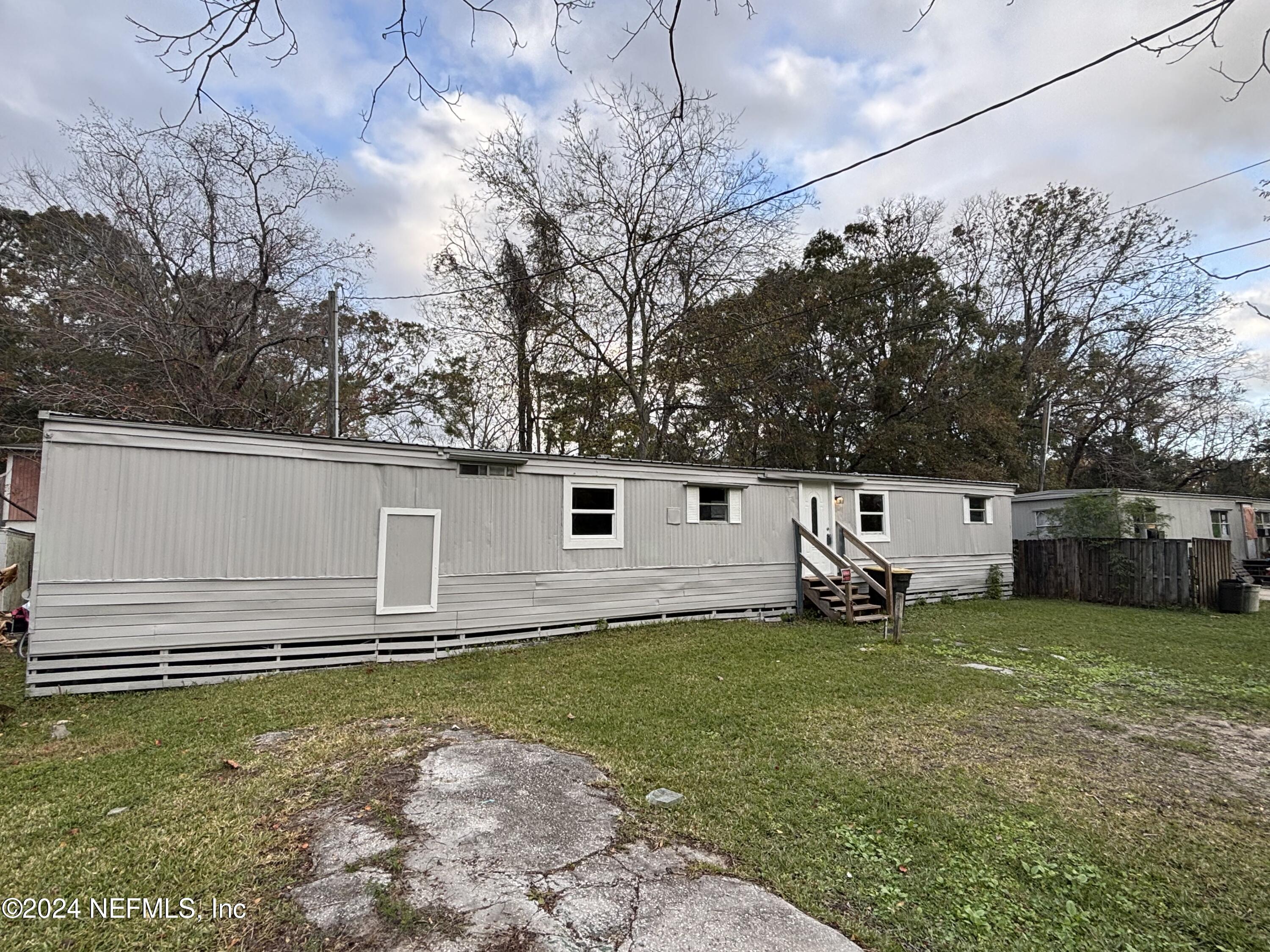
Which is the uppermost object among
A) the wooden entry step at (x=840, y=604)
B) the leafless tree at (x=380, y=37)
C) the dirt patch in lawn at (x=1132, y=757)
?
the leafless tree at (x=380, y=37)

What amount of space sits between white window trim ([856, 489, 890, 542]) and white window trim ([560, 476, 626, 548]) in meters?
5.12

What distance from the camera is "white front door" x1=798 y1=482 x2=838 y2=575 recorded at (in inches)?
433

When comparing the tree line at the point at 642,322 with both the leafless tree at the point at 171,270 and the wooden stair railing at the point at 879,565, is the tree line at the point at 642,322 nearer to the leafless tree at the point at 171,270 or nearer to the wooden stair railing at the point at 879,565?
the leafless tree at the point at 171,270

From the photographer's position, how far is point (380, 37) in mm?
2217

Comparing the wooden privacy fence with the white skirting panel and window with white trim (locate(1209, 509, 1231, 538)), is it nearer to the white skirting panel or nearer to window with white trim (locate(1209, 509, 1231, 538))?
window with white trim (locate(1209, 509, 1231, 538))

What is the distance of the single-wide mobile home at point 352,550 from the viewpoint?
5.84 m

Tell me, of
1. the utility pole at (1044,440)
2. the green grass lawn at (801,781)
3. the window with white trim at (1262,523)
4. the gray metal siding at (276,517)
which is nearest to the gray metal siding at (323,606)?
the gray metal siding at (276,517)

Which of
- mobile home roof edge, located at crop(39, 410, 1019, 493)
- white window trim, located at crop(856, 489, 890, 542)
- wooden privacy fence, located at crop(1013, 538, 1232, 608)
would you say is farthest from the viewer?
wooden privacy fence, located at crop(1013, 538, 1232, 608)

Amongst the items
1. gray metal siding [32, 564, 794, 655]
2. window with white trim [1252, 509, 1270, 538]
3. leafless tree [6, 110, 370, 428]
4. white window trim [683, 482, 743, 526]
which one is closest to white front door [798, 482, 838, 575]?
white window trim [683, 482, 743, 526]

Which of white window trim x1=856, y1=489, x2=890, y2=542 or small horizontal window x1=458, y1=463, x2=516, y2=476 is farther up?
small horizontal window x1=458, y1=463, x2=516, y2=476

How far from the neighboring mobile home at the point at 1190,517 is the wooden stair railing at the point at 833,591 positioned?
26.1ft

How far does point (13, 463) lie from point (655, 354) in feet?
51.4

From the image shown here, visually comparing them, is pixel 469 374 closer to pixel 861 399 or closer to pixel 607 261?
pixel 607 261

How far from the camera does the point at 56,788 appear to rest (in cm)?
354
